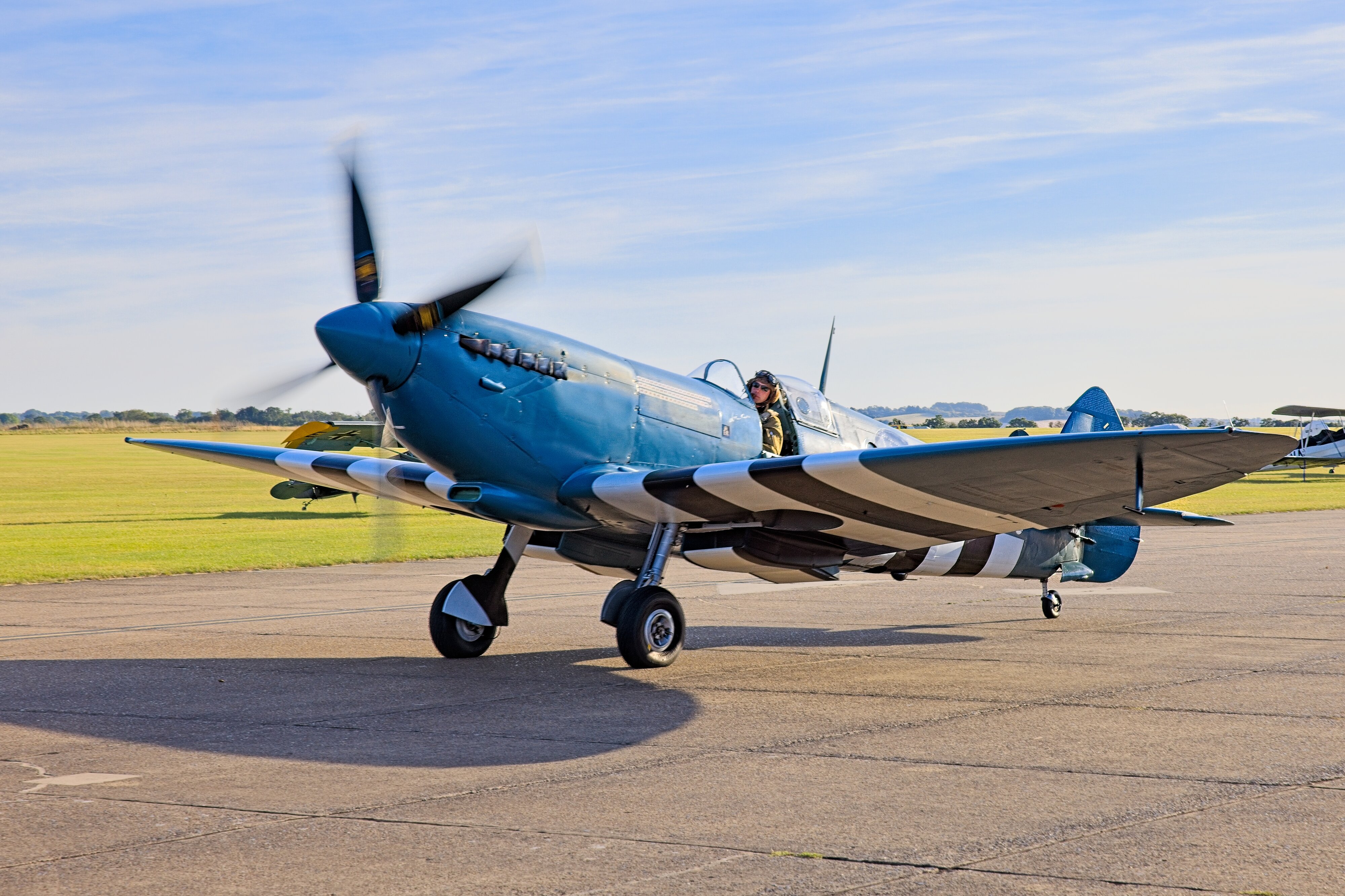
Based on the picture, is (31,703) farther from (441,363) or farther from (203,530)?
(203,530)

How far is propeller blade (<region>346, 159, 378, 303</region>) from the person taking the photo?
9.15 meters

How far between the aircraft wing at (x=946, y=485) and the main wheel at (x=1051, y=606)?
3.39 m

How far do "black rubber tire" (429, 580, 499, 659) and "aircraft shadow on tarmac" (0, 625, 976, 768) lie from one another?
0.42 feet

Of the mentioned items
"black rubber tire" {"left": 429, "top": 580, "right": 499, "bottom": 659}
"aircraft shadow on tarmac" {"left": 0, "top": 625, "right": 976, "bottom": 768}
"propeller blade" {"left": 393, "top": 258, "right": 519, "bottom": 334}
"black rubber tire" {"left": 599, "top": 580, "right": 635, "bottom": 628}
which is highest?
"propeller blade" {"left": 393, "top": 258, "right": 519, "bottom": 334}

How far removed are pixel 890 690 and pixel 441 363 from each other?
153 inches

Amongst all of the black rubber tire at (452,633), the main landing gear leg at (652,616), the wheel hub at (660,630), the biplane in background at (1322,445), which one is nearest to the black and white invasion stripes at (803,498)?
the main landing gear leg at (652,616)

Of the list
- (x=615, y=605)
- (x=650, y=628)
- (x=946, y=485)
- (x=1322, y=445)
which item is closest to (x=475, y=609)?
(x=615, y=605)

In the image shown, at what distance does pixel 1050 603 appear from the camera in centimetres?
1323

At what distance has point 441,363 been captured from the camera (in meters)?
8.92

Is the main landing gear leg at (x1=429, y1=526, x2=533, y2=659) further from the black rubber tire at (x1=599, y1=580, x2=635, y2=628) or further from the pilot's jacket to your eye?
the pilot's jacket

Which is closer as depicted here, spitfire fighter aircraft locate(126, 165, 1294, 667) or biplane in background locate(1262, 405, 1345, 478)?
spitfire fighter aircraft locate(126, 165, 1294, 667)

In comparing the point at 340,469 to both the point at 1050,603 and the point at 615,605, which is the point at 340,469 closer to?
the point at 615,605

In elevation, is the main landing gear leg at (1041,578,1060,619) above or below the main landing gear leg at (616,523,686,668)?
below

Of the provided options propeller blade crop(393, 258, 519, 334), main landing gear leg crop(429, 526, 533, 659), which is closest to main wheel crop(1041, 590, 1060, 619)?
main landing gear leg crop(429, 526, 533, 659)
